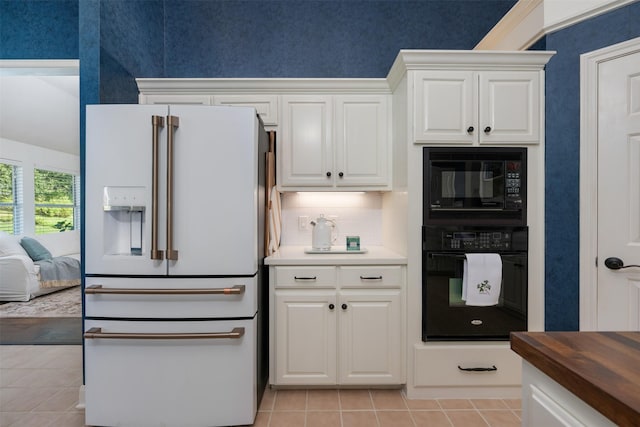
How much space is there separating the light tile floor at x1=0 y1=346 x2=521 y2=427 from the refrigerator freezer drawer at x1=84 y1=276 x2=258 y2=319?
29.7 inches

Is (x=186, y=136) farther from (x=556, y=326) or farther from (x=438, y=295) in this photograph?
(x=556, y=326)

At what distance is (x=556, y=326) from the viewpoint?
2.28 meters

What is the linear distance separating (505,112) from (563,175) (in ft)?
1.82

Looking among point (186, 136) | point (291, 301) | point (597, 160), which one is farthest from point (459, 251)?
point (186, 136)

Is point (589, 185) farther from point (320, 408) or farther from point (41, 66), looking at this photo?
point (41, 66)

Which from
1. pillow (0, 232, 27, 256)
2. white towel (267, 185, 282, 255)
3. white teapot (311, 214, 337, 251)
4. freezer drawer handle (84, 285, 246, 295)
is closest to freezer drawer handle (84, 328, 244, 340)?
freezer drawer handle (84, 285, 246, 295)

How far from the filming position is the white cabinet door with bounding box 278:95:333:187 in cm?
263

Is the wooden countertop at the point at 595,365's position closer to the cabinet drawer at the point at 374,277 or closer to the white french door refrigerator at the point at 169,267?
the cabinet drawer at the point at 374,277

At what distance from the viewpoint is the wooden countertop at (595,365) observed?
60 centimetres

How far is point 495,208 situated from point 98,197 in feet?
7.95

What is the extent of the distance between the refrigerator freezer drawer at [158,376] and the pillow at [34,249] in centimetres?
429

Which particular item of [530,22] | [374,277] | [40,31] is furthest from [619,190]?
[40,31]

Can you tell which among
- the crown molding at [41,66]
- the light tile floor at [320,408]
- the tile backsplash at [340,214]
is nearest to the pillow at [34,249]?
the light tile floor at [320,408]

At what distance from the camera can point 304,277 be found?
2.29 metres
